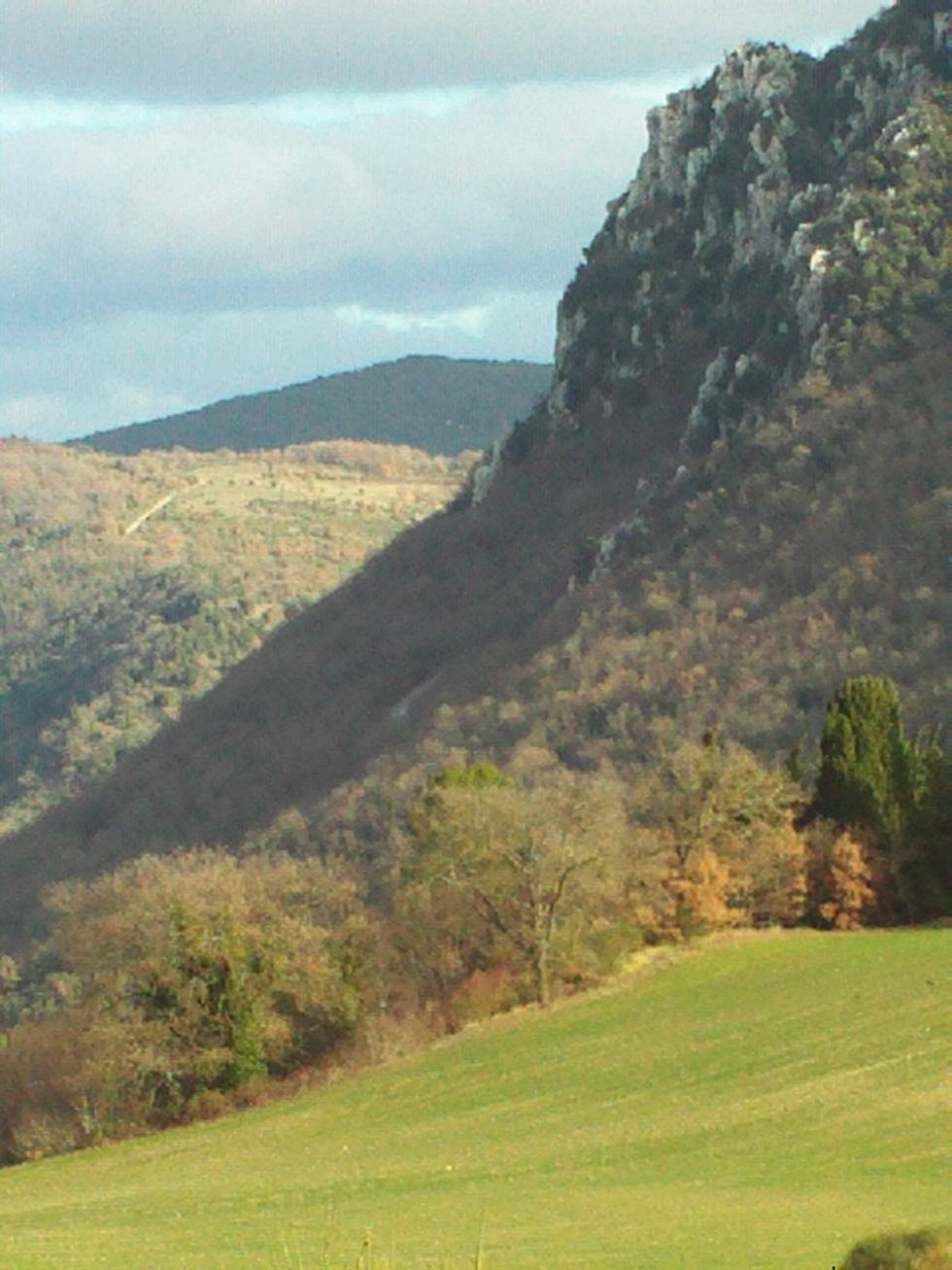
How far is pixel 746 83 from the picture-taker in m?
165

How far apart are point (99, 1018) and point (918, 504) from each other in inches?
2889

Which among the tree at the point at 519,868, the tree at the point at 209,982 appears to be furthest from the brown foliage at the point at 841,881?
the tree at the point at 209,982

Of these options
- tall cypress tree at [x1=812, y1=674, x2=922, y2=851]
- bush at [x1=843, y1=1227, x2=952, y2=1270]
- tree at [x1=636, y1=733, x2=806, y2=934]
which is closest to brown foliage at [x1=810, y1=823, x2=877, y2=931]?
tree at [x1=636, y1=733, x2=806, y2=934]

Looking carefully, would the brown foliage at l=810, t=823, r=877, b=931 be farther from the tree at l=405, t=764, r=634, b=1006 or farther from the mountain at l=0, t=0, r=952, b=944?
the mountain at l=0, t=0, r=952, b=944

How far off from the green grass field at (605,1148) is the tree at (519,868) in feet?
8.33

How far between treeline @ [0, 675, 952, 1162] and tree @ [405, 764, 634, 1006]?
0.22ft

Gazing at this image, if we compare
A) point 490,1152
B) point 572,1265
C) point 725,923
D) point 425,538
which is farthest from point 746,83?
point 572,1265

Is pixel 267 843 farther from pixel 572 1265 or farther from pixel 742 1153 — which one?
pixel 572 1265

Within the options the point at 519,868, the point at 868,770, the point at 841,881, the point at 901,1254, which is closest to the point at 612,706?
the point at 868,770

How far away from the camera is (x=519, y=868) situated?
65688 mm

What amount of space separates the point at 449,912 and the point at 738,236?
329 feet

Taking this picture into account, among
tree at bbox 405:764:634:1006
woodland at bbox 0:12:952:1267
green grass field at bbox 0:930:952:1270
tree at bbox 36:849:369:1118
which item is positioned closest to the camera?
green grass field at bbox 0:930:952:1270

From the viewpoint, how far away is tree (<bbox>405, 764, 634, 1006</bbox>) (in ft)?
213

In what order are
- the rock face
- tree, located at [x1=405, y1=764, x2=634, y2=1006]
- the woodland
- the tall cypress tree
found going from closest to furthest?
1. the woodland
2. tree, located at [x1=405, y1=764, x2=634, y2=1006]
3. the tall cypress tree
4. the rock face
